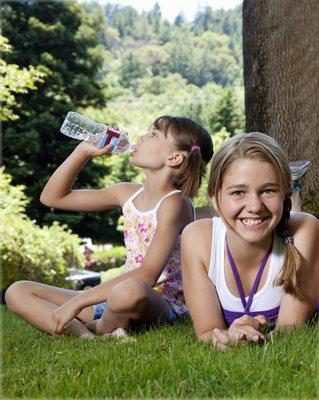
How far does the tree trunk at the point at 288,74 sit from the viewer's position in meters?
5.98

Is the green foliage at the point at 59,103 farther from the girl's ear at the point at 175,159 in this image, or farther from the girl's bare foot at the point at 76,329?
the girl's bare foot at the point at 76,329

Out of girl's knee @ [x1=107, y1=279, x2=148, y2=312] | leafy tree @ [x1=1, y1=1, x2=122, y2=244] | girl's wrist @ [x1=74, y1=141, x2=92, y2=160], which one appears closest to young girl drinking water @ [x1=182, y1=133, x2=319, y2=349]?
girl's knee @ [x1=107, y1=279, x2=148, y2=312]

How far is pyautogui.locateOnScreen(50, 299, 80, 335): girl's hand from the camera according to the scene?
377cm

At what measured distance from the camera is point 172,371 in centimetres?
261

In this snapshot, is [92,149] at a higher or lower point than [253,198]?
higher

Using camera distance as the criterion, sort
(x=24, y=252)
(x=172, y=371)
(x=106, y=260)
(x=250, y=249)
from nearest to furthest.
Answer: (x=172, y=371), (x=250, y=249), (x=24, y=252), (x=106, y=260)

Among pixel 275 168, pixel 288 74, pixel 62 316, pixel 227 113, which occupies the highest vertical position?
pixel 227 113

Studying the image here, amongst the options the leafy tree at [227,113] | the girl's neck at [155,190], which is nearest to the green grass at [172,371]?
the girl's neck at [155,190]

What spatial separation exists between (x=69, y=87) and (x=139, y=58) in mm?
28319

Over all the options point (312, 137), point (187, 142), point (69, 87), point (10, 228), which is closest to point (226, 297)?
point (187, 142)

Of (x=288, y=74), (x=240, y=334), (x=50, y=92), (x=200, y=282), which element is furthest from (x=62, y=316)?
(x=50, y=92)

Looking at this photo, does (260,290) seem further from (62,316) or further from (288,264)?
(62,316)

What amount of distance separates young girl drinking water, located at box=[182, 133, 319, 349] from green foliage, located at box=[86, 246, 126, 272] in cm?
1994

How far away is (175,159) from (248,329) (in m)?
1.44
